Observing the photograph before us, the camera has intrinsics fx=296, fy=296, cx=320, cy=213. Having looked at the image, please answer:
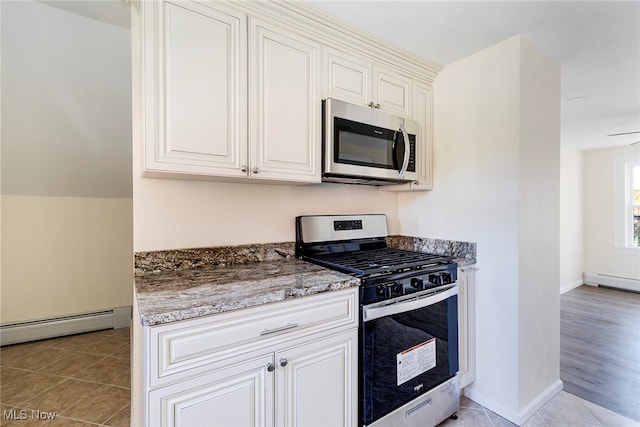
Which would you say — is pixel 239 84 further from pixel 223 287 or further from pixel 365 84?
pixel 223 287

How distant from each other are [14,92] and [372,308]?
2.82m

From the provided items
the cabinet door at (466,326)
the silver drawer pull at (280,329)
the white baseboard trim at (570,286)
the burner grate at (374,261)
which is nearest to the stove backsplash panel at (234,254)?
the cabinet door at (466,326)

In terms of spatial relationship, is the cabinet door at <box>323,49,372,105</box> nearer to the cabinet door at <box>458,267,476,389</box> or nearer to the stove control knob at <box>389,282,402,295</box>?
the stove control knob at <box>389,282,402,295</box>

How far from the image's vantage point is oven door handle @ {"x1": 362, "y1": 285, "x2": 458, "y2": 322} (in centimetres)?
142

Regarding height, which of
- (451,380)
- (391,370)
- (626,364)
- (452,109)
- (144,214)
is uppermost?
(452,109)

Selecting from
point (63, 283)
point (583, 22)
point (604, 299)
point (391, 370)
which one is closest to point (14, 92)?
point (63, 283)

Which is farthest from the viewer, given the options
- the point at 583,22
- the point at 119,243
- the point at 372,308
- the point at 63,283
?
the point at 119,243

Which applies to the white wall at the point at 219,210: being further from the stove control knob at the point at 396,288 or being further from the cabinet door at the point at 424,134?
the stove control knob at the point at 396,288

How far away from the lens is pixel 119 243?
3.18 meters

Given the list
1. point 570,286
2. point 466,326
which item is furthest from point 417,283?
point 570,286

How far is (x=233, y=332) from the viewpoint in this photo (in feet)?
3.51

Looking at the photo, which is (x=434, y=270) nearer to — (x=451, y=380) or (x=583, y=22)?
(x=451, y=380)

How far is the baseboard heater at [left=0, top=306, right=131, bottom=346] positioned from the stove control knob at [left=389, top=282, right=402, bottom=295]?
300cm

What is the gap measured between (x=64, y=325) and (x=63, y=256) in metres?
0.68
